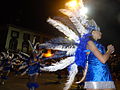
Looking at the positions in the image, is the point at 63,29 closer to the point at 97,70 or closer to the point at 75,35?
the point at 75,35

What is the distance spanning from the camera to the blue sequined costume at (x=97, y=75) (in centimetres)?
289

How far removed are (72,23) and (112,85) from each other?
140 centimetres

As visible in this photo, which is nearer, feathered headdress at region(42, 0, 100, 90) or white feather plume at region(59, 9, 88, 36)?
feathered headdress at region(42, 0, 100, 90)

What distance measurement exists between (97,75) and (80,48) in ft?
1.90

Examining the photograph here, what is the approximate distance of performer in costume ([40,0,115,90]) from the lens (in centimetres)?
292

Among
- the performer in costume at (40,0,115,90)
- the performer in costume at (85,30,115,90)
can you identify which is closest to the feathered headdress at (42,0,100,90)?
the performer in costume at (40,0,115,90)

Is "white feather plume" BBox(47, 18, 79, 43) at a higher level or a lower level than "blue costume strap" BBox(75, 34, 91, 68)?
higher

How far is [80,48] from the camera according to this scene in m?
3.29

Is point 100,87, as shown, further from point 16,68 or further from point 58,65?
point 16,68

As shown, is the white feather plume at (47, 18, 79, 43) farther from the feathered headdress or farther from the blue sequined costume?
the blue sequined costume

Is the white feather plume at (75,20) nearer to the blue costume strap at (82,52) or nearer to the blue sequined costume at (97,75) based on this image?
the blue costume strap at (82,52)

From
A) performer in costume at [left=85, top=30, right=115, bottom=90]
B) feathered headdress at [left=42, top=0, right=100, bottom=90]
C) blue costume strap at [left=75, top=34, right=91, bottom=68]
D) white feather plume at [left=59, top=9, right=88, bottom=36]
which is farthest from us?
white feather plume at [left=59, top=9, right=88, bottom=36]

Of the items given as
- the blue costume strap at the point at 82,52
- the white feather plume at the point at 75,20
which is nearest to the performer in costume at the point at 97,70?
the blue costume strap at the point at 82,52

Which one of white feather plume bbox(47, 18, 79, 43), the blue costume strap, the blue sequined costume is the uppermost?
white feather plume bbox(47, 18, 79, 43)
